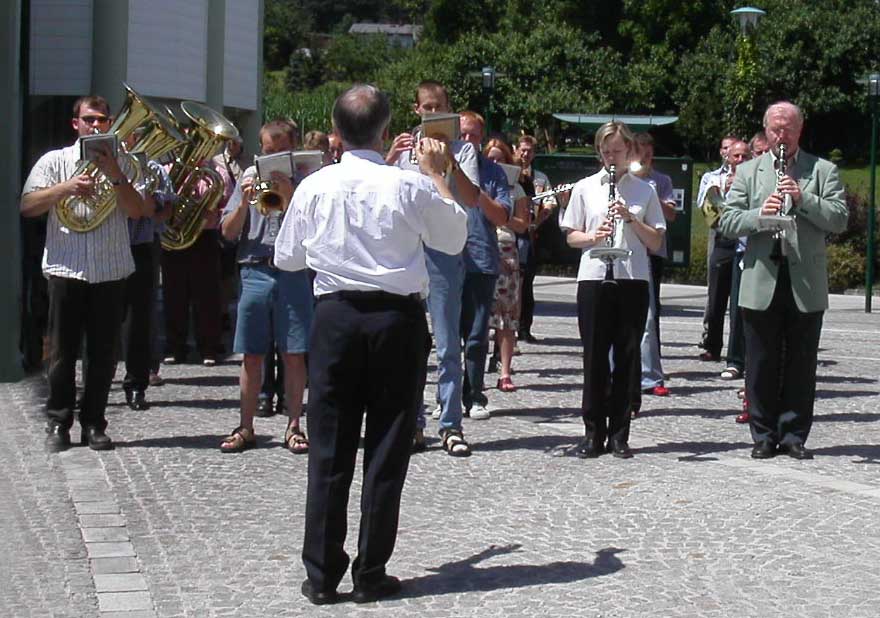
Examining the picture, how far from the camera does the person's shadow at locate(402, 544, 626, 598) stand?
245 inches

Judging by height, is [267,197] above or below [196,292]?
above

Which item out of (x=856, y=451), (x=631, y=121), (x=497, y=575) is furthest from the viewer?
(x=631, y=121)

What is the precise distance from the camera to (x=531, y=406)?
36.8 feet

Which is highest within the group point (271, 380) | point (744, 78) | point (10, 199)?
point (744, 78)

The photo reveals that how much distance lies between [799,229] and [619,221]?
1.01 metres

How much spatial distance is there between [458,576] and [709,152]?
134 ft

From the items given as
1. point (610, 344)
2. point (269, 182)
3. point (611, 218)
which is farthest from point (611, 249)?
point (269, 182)

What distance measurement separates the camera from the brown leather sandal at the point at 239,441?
9.10m

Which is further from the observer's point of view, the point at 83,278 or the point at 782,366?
the point at 782,366

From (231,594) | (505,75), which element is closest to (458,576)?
(231,594)

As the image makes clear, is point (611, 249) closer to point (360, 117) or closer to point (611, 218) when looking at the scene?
point (611, 218)

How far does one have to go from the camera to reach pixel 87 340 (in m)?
9.13

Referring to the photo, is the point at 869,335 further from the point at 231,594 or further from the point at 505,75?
the point at 505,75

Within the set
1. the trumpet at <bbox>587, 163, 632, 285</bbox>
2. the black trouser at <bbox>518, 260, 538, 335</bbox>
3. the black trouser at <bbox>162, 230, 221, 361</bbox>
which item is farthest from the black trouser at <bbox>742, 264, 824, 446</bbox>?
the black trouser at <bbox>518, 260, 538, 335</bbox>
